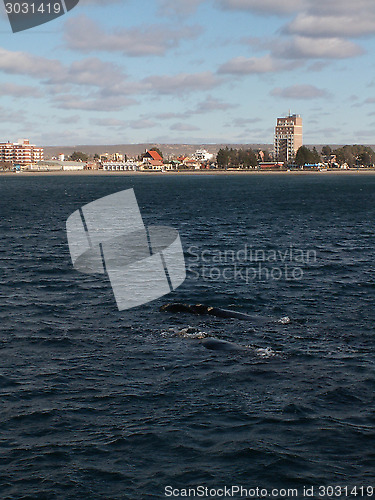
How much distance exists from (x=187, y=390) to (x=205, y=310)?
1389cm

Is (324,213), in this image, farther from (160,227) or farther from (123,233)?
(123,233)

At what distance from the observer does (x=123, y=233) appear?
8788 cm

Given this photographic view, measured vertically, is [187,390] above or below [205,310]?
below

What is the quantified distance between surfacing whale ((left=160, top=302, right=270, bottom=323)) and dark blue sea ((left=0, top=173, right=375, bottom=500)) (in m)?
0.80

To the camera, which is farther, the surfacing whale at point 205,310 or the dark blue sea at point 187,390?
the surfacing whale at point 205,310

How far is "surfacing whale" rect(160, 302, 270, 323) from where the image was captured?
129 ft

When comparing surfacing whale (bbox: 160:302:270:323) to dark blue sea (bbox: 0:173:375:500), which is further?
surfacing whale (bbox: 160:302:270:323)

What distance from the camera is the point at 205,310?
4056 cm

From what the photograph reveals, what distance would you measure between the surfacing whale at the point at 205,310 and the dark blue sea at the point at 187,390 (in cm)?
80

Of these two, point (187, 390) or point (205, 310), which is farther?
point (205, 310)

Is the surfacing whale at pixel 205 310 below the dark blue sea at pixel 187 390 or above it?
above

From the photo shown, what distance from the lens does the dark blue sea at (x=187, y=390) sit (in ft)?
66.5

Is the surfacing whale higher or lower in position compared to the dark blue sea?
higher

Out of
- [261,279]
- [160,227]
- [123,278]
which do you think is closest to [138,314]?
[123,278]
